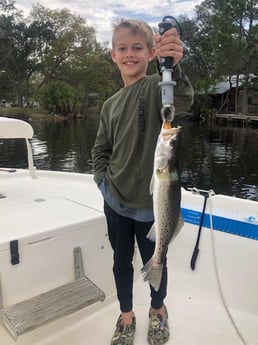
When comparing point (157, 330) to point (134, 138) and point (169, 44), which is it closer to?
point (134, 138)

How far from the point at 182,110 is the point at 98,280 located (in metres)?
1.53

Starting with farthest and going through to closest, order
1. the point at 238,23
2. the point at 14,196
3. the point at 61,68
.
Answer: the point at 61,68
the point at 238,23
the point at 14,196

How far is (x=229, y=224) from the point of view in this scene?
110 inches

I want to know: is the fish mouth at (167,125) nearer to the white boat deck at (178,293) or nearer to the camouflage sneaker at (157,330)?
the white boat deck at (178,293)

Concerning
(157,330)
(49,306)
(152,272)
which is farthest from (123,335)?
(152,272)

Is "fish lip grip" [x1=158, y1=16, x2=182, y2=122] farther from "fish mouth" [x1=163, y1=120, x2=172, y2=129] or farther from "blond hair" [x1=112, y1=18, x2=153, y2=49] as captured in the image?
"blond hair" [x1=112, y1=18, x2=153, y2=49]

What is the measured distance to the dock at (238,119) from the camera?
119 ft

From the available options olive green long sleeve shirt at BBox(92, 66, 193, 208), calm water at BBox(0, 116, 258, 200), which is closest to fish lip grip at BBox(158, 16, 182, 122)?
olive green long sleeve shirt at BBox(92, 66, 193, 208)

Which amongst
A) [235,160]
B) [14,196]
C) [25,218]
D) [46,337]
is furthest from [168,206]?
[235,160]

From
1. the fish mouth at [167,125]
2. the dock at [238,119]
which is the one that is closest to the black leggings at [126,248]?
the fish mouth at [167,125]

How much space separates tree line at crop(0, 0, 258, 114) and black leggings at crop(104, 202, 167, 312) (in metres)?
40.9

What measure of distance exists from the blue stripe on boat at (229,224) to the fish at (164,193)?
1.07 meters

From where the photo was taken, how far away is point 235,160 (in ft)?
59.2

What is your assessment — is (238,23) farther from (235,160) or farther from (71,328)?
(71,328)
